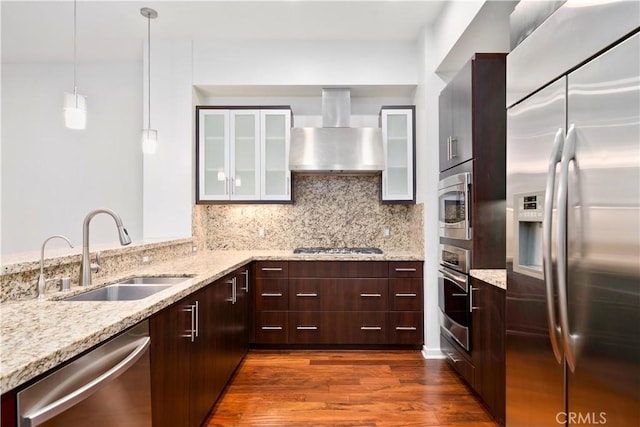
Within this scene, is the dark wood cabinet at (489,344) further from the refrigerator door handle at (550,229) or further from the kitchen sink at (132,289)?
the kitchen sink at (132,289)

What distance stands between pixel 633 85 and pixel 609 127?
0.12 m

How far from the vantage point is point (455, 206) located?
109 inches

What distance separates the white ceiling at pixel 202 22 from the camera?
10.1ft

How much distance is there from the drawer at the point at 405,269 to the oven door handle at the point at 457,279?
0.36 m

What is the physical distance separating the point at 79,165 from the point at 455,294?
4.20 metres

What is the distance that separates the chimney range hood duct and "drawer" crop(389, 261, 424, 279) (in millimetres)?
952

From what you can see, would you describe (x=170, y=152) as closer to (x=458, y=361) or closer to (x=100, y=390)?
(x=100, y=390)

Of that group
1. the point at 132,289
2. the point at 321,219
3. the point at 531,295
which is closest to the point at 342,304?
the point at 321,219

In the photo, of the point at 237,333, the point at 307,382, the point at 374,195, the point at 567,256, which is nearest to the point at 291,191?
the point at 374,195

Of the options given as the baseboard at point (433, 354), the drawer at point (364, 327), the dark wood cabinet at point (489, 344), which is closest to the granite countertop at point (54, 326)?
the dark wood cabinet at point (489, 344)

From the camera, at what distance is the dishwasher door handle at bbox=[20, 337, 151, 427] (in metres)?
0.91

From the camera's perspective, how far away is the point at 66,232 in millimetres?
4164

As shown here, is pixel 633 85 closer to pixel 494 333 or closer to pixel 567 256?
pixel 567 256

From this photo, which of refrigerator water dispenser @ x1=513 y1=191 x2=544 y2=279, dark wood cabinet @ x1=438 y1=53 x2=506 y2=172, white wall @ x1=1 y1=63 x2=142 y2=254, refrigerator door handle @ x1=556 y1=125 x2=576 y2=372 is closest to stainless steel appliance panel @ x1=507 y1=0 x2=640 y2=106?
refrigerator door handle @ x1=556 y1=125 x2=576 y2=372
